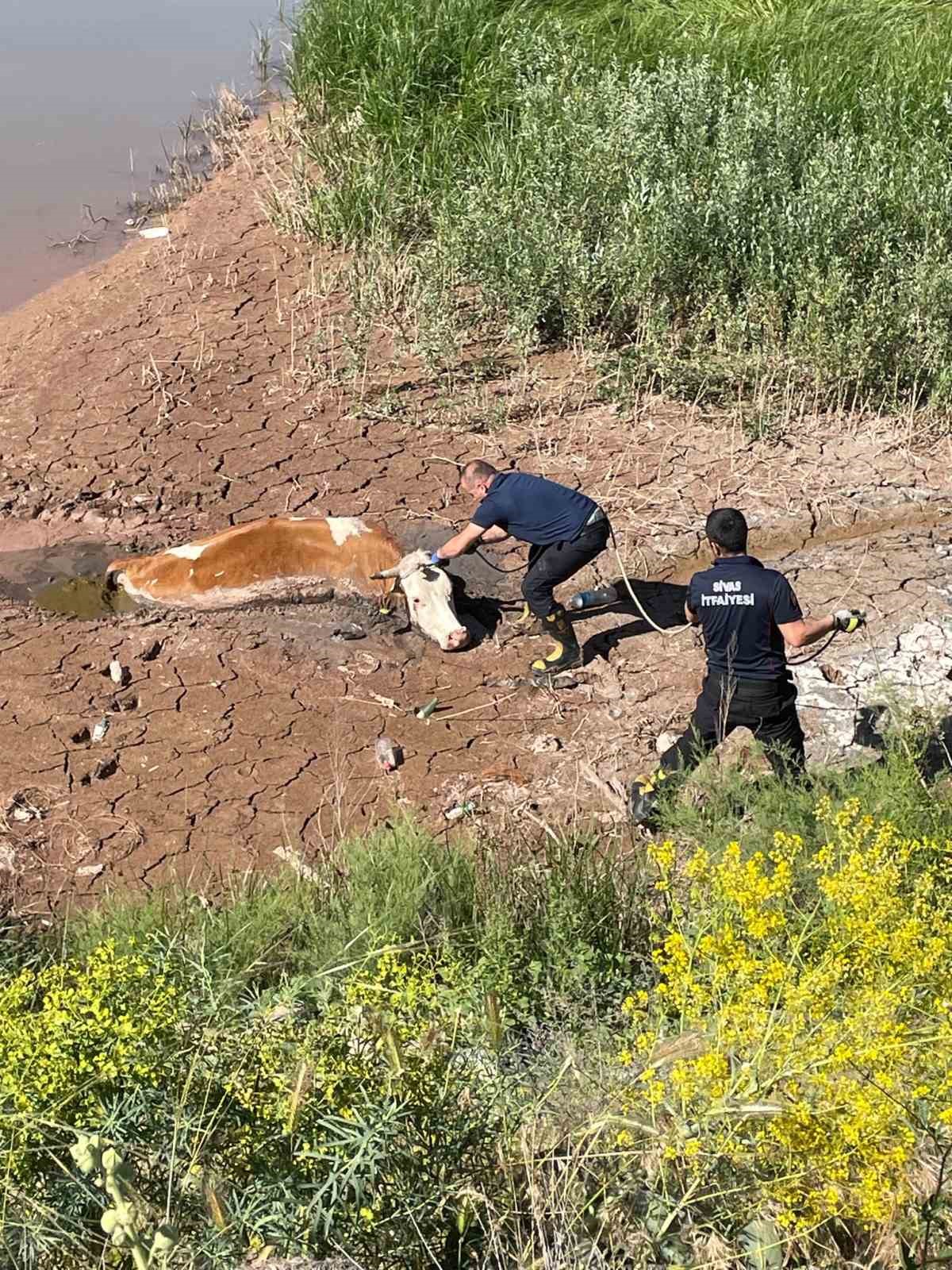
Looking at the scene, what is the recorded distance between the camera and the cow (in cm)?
776

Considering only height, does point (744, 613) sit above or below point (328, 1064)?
below

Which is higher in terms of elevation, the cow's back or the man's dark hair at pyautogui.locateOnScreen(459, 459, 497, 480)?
the man's dark hair at pyautogui.locateOnScreen(459, 459, 497, 480)

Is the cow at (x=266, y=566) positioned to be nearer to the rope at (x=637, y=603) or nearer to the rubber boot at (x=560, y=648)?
the rubber boot at (x=560, y=648)

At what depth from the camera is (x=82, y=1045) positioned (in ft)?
10.2

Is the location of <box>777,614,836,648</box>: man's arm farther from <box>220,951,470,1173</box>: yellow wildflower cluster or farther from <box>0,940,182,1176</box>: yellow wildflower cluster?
<box>0,940,182,1176</box>: yellow wildflower cluster

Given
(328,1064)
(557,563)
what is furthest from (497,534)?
(328,1064)

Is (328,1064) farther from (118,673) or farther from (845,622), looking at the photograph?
(118,673)

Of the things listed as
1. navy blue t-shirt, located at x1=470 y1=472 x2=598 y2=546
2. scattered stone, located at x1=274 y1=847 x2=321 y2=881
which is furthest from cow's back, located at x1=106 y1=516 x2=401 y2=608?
scattered stone, located at x1=274 y1=847 x2=321 y2=881

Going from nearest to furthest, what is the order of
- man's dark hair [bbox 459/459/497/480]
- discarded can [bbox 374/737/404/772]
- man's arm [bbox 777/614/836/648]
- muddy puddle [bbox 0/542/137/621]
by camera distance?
man's arm [bbox 777/614/836/648] < discarded can [bbox 374/737/404/772] < man's dark hair [bbox 459/459/497/480] < muddy puddle [bbox 0/542/137/621]

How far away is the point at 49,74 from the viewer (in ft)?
51.3

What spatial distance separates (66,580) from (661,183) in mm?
4949

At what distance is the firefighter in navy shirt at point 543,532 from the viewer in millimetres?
7129

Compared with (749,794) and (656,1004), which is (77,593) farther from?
(656,1004)

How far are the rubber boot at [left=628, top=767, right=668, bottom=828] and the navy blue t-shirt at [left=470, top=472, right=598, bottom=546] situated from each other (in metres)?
1.63
